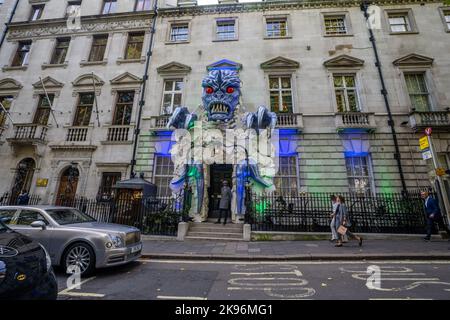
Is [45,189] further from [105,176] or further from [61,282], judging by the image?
[61,282]

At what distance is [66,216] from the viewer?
20.2 ft

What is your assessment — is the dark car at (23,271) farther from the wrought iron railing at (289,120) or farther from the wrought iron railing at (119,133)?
the wrought iron railing at (289,120)

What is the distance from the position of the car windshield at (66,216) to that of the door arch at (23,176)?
37.1 feet

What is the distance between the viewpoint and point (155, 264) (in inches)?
244

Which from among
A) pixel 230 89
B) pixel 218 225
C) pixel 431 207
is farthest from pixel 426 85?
pixel 218 225

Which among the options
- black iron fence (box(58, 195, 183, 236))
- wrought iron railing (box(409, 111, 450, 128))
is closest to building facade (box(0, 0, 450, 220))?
wrought iron railing (box(409, 111, 450, 128))

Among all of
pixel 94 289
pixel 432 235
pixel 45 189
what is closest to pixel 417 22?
pixel 432 235

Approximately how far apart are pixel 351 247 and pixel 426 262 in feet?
6.81

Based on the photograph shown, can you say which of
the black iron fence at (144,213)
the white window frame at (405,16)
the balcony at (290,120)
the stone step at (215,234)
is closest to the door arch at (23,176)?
the black iron fence at (144,213)

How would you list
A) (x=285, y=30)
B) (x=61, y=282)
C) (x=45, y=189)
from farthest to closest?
1. (x=285, y=30)
2. (x=45, y=189)
3. (x=61, y=282)

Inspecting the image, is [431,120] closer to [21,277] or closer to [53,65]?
[21,277]

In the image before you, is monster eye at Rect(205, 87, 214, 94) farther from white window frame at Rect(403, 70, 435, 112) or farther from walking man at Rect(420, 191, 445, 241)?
white window frame at Rect(403, 70, 435, 112)

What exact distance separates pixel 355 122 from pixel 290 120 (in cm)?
391

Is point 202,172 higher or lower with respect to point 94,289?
higher
